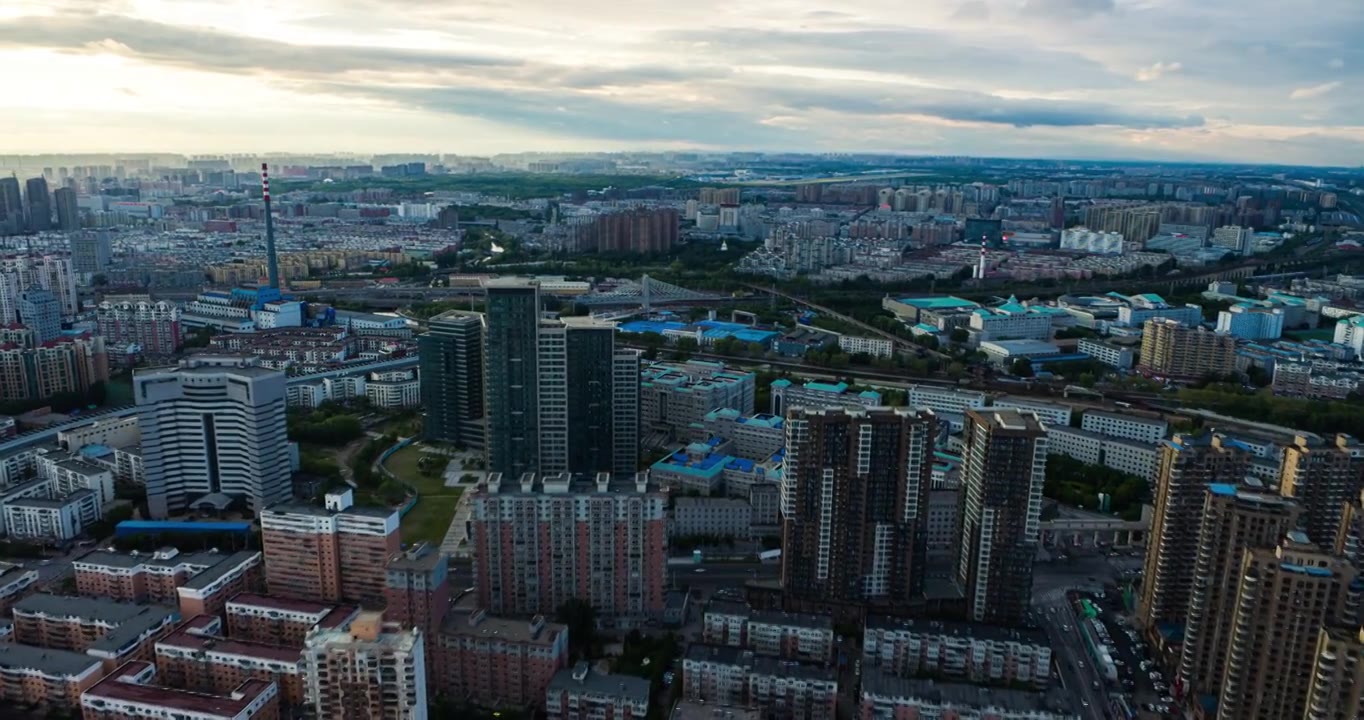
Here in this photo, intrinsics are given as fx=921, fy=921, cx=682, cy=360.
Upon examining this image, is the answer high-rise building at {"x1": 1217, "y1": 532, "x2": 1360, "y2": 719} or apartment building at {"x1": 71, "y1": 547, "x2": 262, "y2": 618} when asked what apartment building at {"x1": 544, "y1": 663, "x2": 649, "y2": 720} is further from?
high-rise building at {"x1": 1217, "y1": 532, "x2": 1360, "y2": 719}

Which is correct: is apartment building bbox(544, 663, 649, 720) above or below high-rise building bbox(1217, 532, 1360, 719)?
below

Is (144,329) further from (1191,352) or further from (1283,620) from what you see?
(1191,352)

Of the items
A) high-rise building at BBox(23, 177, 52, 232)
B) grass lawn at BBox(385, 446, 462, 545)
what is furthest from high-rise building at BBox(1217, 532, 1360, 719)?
high-rise building at BBox(23, 177, 52, 232)

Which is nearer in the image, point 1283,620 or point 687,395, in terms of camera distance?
point 1283,620

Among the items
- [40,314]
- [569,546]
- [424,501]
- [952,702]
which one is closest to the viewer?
[952,702]

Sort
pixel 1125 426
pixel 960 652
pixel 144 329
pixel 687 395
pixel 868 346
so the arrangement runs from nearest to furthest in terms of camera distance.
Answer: pixel 960 652, pixel 1125 426, pixel 687 395, pixel 144 329, pixel 868 346

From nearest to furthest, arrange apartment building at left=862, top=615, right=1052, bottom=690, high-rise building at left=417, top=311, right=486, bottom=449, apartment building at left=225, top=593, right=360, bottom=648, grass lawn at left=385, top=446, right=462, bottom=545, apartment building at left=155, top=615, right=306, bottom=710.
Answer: apartment building at left=155, top=615, right=306, bottom=710 < apartment building at left=862, top=615, right=1052, bottom=690 < apartment building at left=225, top=593, right=360, bottom=648 < grass lawn at left=385, top=446, right=462, bottom=545 < high-rise building at left=417, top=311, right=486, bottom=449

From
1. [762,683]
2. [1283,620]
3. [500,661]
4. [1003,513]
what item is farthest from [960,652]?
[500,661]

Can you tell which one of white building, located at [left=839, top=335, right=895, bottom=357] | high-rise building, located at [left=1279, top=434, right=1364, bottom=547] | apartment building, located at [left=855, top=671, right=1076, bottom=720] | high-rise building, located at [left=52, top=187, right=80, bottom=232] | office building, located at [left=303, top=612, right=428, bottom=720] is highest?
high-rise building, located at [left=52, top=187, right=80, bottom=232]

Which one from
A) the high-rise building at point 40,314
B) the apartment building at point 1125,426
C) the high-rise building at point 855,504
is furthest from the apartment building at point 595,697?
the high-rise building at point 40,314
